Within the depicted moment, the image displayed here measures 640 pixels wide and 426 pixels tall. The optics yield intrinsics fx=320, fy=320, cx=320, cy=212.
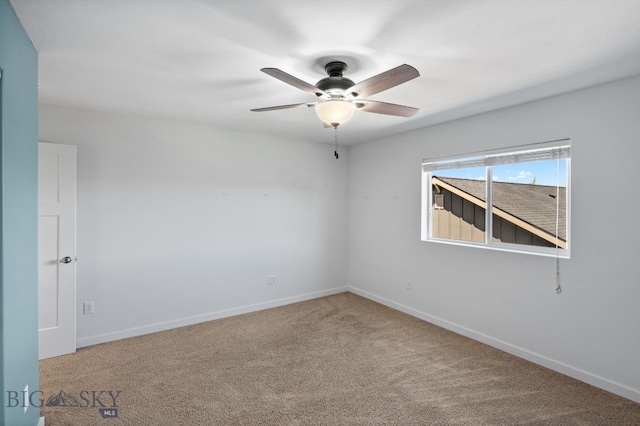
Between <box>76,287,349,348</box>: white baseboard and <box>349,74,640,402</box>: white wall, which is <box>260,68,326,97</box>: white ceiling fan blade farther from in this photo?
<box>76,287,349,348</box>: white baseboard

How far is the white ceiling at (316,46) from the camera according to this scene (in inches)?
62.2

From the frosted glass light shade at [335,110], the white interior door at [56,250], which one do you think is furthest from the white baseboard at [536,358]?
the white interior door at [56,250]

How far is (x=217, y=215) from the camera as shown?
3.93 m

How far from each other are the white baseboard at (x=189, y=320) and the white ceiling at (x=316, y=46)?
2297mm

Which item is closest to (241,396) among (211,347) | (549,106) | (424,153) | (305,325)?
(211,347)

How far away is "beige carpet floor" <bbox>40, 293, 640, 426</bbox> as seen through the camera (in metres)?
2.12

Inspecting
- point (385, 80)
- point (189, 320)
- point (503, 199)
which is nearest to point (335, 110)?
point (385, 80)

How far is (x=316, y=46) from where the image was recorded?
1938mm

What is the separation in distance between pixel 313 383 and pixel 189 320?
75.3 inches

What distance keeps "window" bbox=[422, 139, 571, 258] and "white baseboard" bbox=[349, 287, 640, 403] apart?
91 centimetres

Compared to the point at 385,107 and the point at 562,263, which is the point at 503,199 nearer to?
the point at 562,263

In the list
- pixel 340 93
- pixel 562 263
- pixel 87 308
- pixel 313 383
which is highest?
pixel 340 93

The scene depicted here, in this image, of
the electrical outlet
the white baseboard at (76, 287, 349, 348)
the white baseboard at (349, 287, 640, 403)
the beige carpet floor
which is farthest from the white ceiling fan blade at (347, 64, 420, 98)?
the electrical outlet

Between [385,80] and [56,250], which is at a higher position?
[385,80]
